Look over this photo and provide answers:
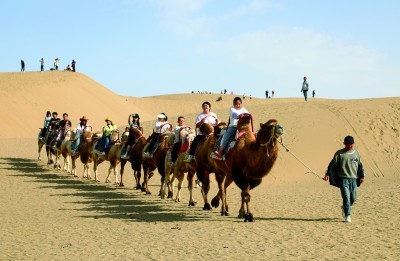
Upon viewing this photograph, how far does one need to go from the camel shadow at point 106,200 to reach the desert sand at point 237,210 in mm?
30

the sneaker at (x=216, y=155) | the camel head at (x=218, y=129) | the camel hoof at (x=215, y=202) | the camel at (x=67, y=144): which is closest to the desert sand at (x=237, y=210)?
the camel hoof at (x=215, y=202)

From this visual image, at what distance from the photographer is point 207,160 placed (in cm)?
1450

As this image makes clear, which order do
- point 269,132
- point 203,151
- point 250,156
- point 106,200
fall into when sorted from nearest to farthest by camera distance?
point 269,132, point 250,156, point 203,151, point 106,200

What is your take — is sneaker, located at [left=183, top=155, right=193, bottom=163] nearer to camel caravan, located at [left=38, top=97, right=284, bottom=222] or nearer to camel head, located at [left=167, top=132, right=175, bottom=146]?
camel caravan, located at [left=38, top=97, right=284, bottom=222]

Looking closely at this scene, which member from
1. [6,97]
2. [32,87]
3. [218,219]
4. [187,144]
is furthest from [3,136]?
[218,219]

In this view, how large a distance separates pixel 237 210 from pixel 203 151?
77.4 inches

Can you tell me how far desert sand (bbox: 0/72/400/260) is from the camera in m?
9.62

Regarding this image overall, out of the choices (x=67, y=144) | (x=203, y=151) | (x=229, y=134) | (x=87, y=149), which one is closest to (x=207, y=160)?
(x=203, y=151)

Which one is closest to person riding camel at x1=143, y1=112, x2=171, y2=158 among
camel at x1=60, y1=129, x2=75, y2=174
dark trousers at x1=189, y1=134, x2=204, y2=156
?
dark trousers at x1=189, y1=134, x2=204, y2=156

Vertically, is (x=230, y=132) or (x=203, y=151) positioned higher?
(x=230, y=132)

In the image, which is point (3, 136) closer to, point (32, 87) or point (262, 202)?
point (32, 87)

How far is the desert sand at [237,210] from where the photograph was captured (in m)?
9.62

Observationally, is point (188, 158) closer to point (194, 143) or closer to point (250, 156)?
point (194, 143)

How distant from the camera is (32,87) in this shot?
66.4 metres
